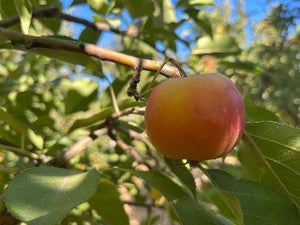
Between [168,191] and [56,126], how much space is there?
0.56 m

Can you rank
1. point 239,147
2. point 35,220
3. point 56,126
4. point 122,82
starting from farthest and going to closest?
point 56,126, point 122,82, point 239,147, point 35,220

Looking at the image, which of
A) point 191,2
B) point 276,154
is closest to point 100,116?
point 276,154

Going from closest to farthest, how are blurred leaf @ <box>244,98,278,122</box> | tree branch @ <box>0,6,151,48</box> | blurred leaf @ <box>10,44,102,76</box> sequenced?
blurred leaf @ <box>10,44,102,76</box> < tree branch @ <box>0,6,151,48</box> < blurred leaf @ <box>244,98,278,122</box>

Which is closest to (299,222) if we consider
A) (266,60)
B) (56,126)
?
(56,126)

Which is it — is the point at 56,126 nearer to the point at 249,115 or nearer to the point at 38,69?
the point at 38,69

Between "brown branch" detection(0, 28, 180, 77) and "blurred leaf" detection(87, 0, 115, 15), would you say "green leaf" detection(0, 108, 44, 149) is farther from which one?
"blurred leaf" detection(87, 0, 115, 15)

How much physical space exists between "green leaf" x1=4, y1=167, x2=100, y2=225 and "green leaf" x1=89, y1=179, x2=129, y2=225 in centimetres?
Answer: 19

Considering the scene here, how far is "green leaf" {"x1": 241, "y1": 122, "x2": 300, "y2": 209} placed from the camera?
0.66 metres

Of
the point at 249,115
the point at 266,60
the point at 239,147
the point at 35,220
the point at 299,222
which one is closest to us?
the point at 35,220

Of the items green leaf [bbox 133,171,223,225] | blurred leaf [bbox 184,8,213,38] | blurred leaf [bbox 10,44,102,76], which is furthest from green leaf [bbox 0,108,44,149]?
blurred leaf [bbox 184,8,213,38]

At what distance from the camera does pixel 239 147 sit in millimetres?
790

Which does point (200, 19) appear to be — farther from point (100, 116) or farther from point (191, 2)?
point (100, 116)

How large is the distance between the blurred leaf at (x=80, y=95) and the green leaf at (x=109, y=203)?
34cm

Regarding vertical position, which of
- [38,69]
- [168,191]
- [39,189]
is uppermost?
[39,189]
